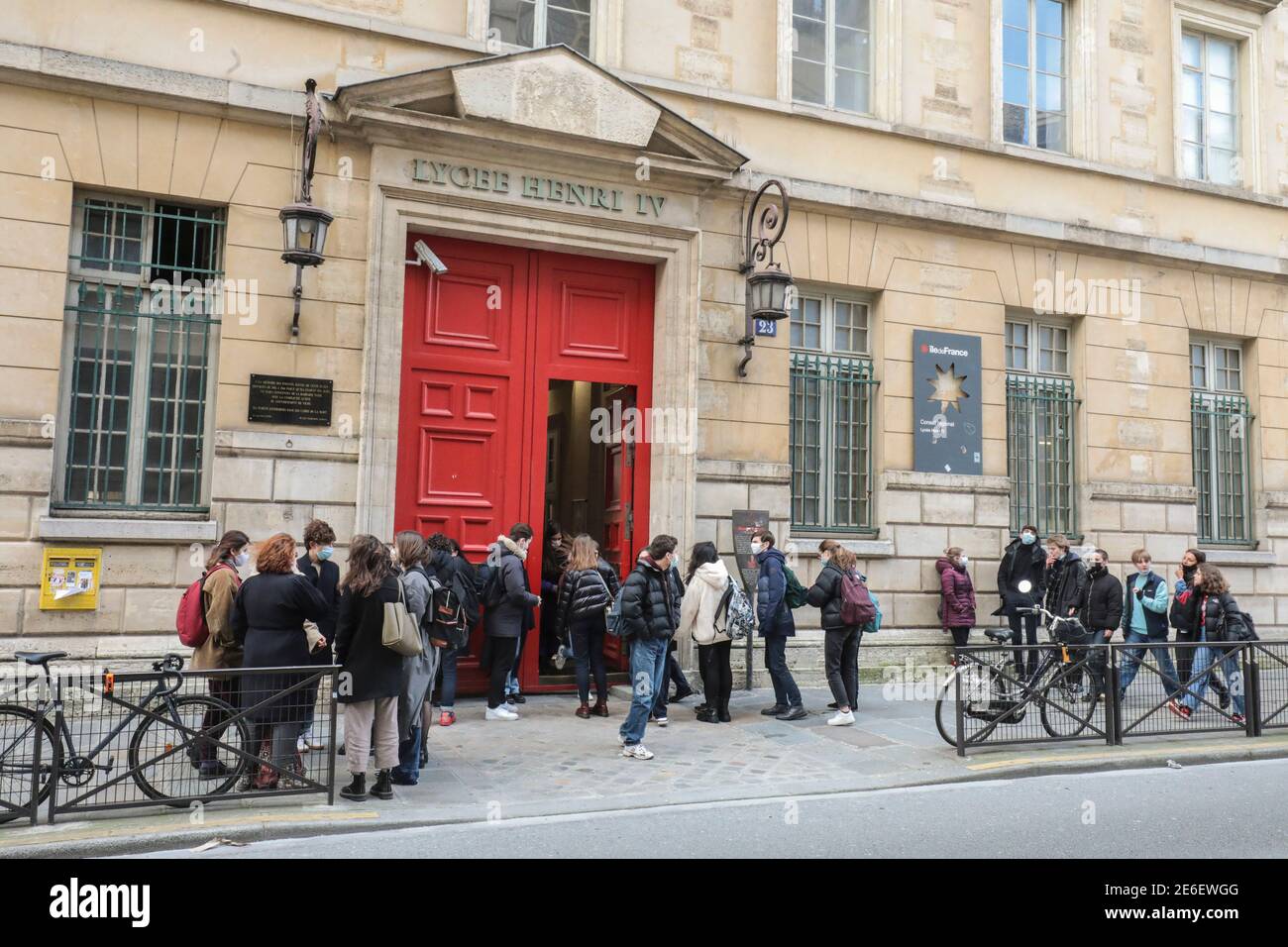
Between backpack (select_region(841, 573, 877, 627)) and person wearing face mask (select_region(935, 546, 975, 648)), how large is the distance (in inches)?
110

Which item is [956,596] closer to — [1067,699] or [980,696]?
[1067,699]

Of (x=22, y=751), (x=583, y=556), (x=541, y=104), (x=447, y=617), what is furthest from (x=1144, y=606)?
(x=22, y=751)

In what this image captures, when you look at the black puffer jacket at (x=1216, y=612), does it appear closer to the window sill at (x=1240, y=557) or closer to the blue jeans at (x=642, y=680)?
the window sill at (x=1240, y=557)

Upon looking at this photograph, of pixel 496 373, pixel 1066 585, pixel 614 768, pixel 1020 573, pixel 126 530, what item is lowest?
pixel 614 768

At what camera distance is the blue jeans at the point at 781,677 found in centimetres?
982

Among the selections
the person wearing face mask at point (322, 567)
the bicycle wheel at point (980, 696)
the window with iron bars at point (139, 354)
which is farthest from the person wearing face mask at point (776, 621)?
the window with iron bars at point (139, 354)

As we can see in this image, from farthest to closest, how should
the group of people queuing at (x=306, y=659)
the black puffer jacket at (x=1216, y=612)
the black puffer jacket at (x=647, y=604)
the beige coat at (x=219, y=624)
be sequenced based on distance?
the black puffer jacket at (x=1216, y=612) < the black puffer jacket at (x=647, y=604) < the beige coat at (x=219, y=624) < the group of people queuing at (x=306, y=659)

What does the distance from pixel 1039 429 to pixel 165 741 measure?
1096 centimetres

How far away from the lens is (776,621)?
385 inches

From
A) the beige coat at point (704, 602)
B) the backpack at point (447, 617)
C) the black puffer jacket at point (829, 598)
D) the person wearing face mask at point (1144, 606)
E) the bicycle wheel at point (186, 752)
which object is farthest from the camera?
the person wearing face mask at point (1144, 606)

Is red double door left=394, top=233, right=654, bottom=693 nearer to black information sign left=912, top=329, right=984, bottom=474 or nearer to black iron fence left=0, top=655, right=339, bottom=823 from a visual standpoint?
black information sign left=912, top=329, right=984, bottom=474

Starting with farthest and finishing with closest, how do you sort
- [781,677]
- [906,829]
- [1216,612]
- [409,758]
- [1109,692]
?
1. [1216,612]
2. [781,677]
3. [1109,692]
4. [409,758]
5. [906,829]

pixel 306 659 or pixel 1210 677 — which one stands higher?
pixel 306 659

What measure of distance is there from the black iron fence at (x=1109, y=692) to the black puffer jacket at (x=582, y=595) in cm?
312
